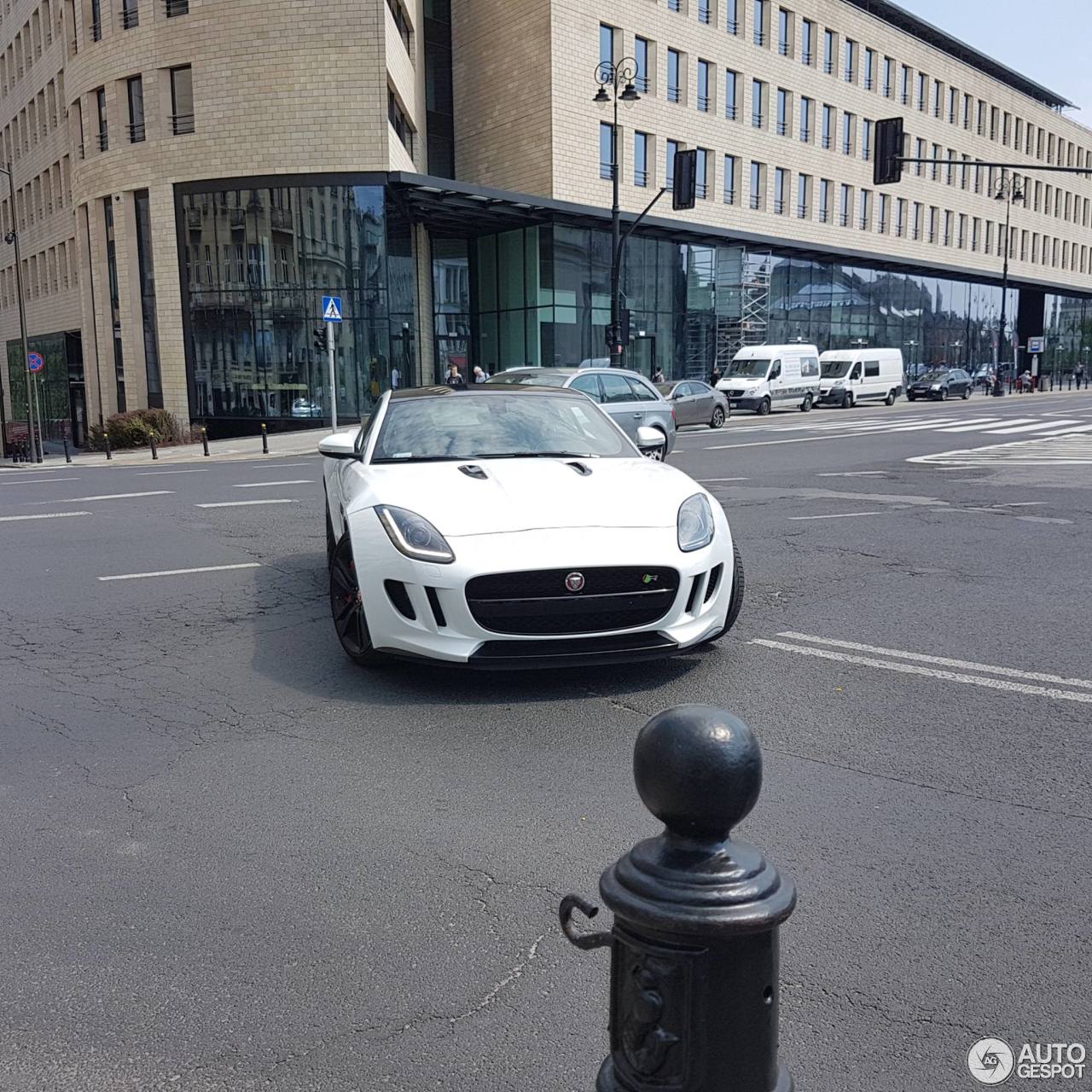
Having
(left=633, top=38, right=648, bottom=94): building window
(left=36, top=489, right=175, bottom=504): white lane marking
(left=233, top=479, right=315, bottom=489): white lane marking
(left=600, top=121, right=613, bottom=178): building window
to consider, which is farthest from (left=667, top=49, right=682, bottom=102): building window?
(left=36, top=489, right=175, bottom=504): white lane marking

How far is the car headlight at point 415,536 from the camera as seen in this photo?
4914mm

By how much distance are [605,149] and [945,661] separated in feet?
130

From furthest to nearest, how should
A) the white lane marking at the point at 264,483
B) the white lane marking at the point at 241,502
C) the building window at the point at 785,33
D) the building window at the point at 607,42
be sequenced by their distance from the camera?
the building window at the point at 785,33
the building window at the point at 607,42
the white lane marking at the point at 264,483
the white lane marking at the point at 241,502

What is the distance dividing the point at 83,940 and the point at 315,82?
3420 centimetres

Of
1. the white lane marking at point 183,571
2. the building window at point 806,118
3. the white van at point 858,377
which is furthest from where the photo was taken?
the building window at point 806,118

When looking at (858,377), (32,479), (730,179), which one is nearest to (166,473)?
(32,479)

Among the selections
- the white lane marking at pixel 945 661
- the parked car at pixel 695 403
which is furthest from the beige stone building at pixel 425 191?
the white lane marking at pixel 945 661

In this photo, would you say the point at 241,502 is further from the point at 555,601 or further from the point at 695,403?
the point at 695,403

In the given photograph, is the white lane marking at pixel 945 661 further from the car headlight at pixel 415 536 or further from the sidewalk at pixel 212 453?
the sidewalk at pixel 212 453

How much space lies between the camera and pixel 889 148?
1814cm

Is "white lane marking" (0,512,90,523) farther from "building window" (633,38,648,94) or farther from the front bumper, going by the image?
"building window" (633,38,648,94)

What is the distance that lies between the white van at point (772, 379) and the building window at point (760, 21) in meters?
17.4

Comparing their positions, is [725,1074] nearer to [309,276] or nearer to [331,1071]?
[331,1071]

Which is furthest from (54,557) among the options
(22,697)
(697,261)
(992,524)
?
(697,261)
